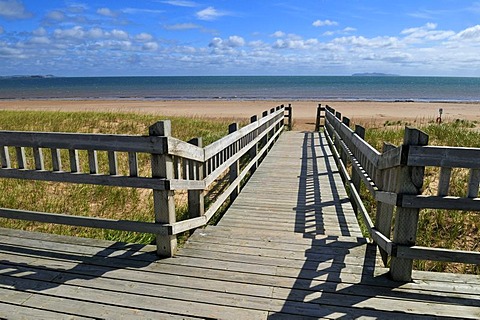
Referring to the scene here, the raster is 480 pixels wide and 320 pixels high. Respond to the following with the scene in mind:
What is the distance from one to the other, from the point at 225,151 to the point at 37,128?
37.7 feet

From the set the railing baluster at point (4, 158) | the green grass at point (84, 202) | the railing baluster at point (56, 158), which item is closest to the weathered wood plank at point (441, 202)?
Answer: the green grass at point (84, 202)

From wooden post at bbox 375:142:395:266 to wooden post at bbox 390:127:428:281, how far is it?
275mm

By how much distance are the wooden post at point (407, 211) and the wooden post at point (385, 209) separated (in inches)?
10.8

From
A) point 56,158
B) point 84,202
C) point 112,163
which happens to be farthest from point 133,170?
point 84,202

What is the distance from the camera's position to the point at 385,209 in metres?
3.43

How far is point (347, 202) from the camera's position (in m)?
5.73

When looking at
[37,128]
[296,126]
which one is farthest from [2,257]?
[296,126]

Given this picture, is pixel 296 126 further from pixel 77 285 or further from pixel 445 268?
pixel 77 285

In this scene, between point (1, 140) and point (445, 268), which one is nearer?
point (1, 140)

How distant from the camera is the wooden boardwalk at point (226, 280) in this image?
105 inches

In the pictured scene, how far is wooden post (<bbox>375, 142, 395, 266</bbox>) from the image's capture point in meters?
3.27

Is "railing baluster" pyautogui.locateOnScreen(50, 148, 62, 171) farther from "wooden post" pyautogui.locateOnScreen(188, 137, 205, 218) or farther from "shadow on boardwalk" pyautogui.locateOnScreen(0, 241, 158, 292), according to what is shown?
"wooden post" pyautogui.locateOnScreen(188, 137, 205, 218)

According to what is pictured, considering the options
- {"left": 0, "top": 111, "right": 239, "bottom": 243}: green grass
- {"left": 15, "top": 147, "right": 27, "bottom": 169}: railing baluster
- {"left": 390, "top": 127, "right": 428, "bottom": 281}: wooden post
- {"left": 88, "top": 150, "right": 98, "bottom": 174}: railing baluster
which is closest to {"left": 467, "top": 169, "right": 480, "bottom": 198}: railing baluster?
{"left": 390, "top": 127, "right": 428, "bottom": 281}: wooden post

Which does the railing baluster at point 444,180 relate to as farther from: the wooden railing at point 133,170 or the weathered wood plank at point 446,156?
the wooden railing at point 133,170
